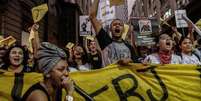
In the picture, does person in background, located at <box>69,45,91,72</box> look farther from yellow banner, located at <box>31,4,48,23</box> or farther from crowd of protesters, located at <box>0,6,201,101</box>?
yellow banner, located at <box>31,4,48,23</box>

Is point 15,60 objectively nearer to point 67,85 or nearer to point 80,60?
point 80,60

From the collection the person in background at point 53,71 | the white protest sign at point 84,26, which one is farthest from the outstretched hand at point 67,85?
the white protest sign at point 84,26

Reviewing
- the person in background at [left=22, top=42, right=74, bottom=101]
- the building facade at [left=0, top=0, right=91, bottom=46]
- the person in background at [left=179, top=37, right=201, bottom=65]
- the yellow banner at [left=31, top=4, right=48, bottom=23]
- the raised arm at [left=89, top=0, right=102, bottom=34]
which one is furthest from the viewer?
the building facade at [left=0, top=0, right=91, bottom=46]

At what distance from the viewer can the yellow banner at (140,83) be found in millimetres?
5465

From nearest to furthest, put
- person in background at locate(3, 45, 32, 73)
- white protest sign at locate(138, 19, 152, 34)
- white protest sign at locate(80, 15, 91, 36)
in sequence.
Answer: person in background at locate(3, 45, 32, 73)
white protest sign at locate(80, 15, 91, 36)
white protest sign at locate(138, 19, 152, 34)

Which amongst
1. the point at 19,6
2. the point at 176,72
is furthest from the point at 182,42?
the point at 19,6

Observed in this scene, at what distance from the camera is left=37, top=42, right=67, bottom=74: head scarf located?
138 inches

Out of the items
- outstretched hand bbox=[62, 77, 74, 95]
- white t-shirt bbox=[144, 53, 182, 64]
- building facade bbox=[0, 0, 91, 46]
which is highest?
building facade bbox=[0, 0, 91, 46]

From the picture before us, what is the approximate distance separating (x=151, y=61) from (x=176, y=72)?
52 centimetres

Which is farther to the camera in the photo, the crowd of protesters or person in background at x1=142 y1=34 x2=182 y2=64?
person in background at x1=142 y1=34 x2=182 y2=64

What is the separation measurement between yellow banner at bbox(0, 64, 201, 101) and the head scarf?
Answer: 178cm

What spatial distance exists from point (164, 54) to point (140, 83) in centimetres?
76

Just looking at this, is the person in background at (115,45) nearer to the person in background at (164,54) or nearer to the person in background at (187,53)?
the person in background at (164,54)

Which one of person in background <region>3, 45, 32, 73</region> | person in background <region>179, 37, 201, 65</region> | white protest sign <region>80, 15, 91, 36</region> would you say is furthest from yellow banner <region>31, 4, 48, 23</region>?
white protest sign <region>80, 15, 91, 36</region>
